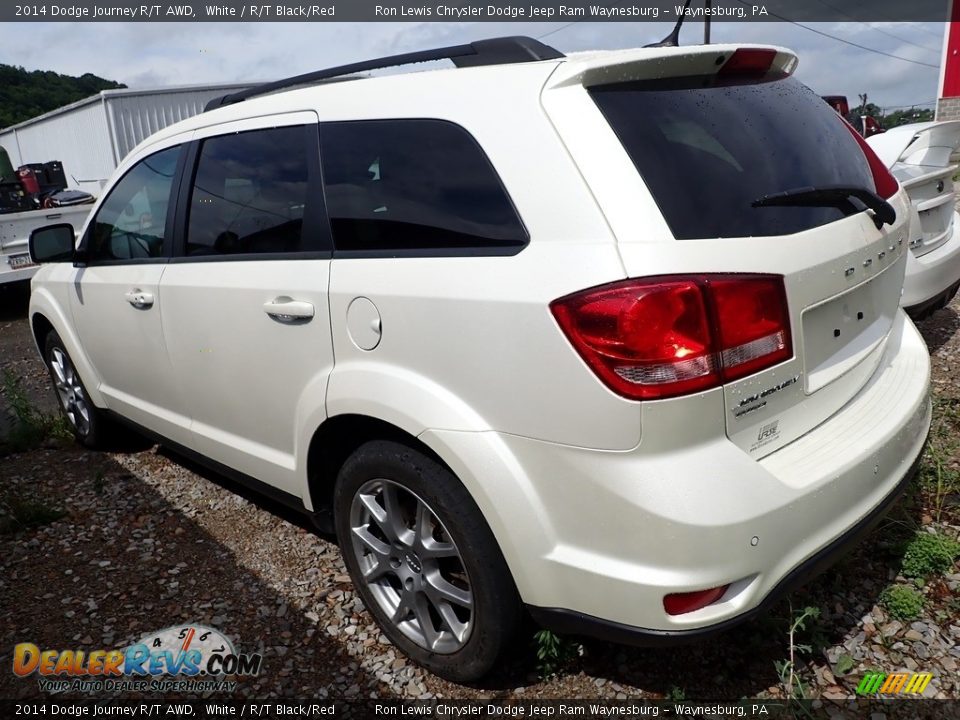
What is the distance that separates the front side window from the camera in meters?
3.38

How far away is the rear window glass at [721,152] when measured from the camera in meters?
1.87

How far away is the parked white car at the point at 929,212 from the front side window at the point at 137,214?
12.2ft

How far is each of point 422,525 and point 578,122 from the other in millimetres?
1297

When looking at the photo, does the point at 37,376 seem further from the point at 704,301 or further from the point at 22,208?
the point at 704,301

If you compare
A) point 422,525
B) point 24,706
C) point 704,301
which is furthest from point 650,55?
point 24,706

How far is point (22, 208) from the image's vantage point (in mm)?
10523

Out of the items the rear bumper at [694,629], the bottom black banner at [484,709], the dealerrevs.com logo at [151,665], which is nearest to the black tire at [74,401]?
the dealerrevs.com logo at [151,665]

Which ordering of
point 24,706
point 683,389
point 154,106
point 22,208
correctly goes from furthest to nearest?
point 154,106 → point 22,208 → point 24,706 → point 683,389

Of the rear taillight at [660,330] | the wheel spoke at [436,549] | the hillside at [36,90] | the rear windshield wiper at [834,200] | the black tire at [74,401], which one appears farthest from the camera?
the hillside at [36,90]

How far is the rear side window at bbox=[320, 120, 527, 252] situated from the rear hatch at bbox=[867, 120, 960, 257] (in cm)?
310

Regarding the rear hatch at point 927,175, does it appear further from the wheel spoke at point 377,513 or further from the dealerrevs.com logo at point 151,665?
the dealerrevs.com logo at point 151,665

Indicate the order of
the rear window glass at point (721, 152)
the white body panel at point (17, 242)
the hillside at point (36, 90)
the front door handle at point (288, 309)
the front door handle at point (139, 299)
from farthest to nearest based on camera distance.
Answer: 1. the hillside at point (36, 90)
2. the white body panel at point (17, 242)
3. the front door handle at point (139, 299)
4. the front door handle at point (288, 309)
5. the rear window glass at point (721, 152)

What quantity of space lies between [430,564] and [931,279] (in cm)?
335

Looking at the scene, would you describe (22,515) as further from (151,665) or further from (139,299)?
(151,665)
